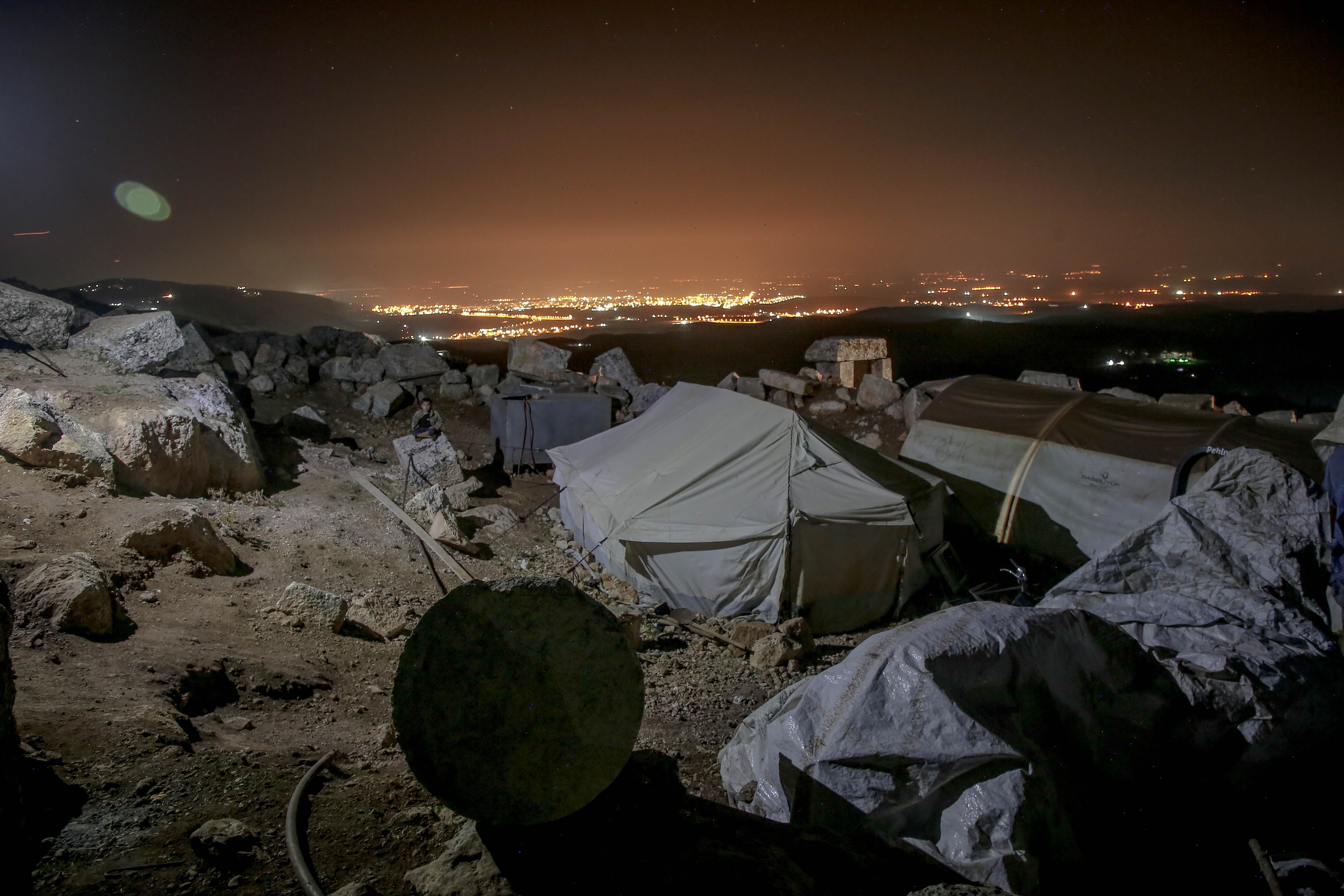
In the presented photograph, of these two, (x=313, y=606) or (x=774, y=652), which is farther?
(x=774, y=652)

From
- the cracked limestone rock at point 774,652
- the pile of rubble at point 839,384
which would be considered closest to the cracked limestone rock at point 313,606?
the cracked limestone rock at point 774,652

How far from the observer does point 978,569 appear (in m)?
Result: 7.67

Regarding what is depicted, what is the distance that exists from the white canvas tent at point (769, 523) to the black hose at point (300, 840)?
4080mm

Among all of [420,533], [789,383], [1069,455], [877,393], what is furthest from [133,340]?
[1069,455]

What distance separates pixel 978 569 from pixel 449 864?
23.4 feet

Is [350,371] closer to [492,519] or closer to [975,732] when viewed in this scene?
[492,519]

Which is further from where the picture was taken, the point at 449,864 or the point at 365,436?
the point at 365,436

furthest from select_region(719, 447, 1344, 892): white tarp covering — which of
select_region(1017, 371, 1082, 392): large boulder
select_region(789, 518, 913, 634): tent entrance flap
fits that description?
select_region(1017, 371, 1082, 392): large boulder

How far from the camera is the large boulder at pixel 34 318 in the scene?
7.03 metres

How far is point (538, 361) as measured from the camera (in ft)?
45.6

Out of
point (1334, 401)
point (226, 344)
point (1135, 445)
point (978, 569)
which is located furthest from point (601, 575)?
point (1334, 401)

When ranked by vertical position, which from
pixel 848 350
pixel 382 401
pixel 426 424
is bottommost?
pixel 426 424

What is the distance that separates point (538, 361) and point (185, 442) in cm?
801

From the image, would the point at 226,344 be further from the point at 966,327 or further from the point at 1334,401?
the point at 966,327
